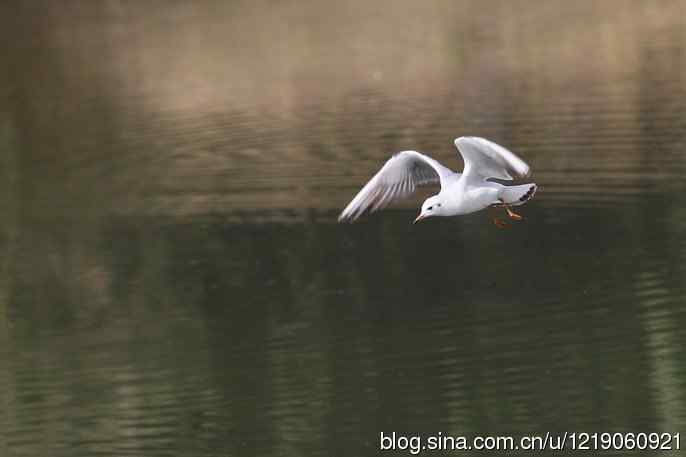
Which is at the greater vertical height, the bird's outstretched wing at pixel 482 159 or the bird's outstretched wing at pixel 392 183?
the bird's outstretched wing at pixel 482 159

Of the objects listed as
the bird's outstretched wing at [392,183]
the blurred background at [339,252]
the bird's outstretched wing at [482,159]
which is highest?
the bird's outstretched wing at [482,159]

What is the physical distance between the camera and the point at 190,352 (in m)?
16.5

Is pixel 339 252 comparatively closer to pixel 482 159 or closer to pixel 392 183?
pixel 392 183

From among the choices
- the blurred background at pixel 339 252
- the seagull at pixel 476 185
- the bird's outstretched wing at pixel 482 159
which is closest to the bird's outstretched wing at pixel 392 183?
the seagull at pixel 476 185

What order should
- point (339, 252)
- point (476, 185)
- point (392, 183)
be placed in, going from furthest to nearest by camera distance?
point (339, 252) → point (392, 183) → point (476, 185)

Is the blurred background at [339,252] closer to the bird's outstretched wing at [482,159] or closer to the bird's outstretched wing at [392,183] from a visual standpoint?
the bird's outstretched wing at [392,183]

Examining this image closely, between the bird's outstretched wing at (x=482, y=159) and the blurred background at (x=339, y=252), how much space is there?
6.80 feet

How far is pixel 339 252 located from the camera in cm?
1948

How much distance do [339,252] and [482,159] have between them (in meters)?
6.50

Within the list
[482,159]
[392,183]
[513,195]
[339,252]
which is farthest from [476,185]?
[339,252]

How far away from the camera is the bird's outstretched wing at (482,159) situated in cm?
1271

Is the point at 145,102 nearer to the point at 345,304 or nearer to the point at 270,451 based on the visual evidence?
the point at 345,304

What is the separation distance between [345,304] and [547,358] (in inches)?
127

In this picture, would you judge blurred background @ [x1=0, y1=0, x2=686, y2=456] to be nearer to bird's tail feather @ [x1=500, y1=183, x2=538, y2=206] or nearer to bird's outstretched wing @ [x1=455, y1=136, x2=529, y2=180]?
bird's tail feather @ [x1=500, y1=183, x2=538, y2=206]
